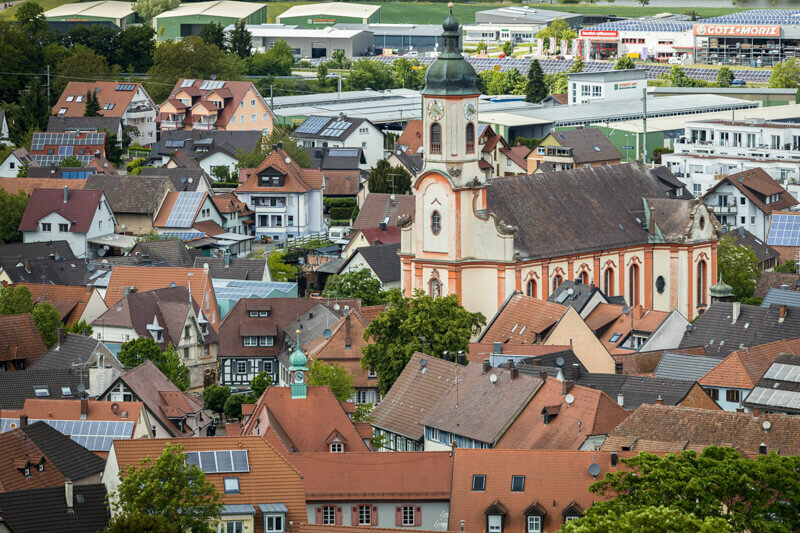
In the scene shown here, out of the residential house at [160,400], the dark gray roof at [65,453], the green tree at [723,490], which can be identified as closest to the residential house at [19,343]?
the residential house at [160,400]

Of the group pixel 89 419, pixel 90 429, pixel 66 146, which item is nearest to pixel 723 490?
pixel 90 429

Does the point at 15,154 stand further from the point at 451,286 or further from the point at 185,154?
the point at 451,286

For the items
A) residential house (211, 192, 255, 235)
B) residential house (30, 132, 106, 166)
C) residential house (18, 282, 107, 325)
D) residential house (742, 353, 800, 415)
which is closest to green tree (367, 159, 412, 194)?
Answer: residential house (211, 192, 255, 235)

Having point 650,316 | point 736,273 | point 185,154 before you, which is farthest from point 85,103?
point 650,316

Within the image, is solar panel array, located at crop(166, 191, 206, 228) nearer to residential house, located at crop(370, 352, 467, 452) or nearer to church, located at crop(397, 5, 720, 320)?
church, located at crop(397, 5, 720, 320)

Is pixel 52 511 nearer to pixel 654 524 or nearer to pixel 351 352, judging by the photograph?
pixel 654 524

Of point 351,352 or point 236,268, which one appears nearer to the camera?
point 351,352
